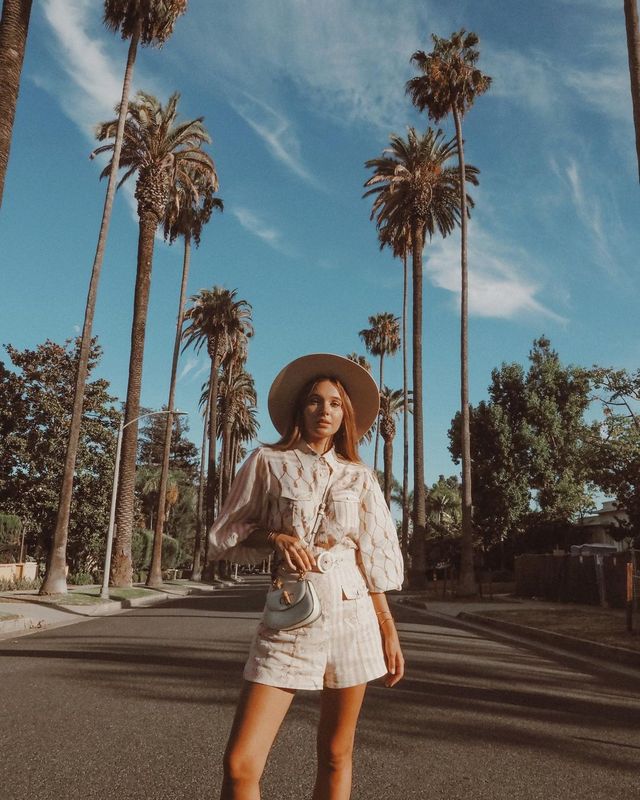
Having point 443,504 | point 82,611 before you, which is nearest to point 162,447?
point 443,504

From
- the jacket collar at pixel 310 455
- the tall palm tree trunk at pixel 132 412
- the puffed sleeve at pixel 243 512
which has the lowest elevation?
the puffed sleeve at pixel 243 512

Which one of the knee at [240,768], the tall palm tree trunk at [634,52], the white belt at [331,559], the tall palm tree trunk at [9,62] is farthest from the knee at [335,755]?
the tall palm tree trunk at [634,52]

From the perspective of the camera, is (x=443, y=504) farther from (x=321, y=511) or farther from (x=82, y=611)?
(x=321, y=511)

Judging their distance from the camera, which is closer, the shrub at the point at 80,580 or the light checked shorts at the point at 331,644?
the light checked shorts at the point at 331,644

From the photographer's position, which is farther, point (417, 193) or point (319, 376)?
point (417, 193)

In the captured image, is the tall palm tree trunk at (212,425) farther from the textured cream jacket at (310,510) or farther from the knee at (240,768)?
the knee at (240,768)

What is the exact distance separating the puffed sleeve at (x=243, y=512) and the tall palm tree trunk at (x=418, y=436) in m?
31.0

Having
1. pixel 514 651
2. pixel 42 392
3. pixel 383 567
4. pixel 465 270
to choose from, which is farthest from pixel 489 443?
pixel 383 567

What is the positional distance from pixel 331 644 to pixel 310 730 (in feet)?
12.6

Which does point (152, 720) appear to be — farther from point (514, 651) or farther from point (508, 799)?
point (514, 651)

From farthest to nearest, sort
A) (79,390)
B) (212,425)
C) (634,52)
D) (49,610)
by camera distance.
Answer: (212,425) → (79,390) → (49,610) → (634,52)

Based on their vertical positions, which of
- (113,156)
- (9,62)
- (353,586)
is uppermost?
(113,156)

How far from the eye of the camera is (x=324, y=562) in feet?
8.73

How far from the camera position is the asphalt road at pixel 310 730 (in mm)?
4609
